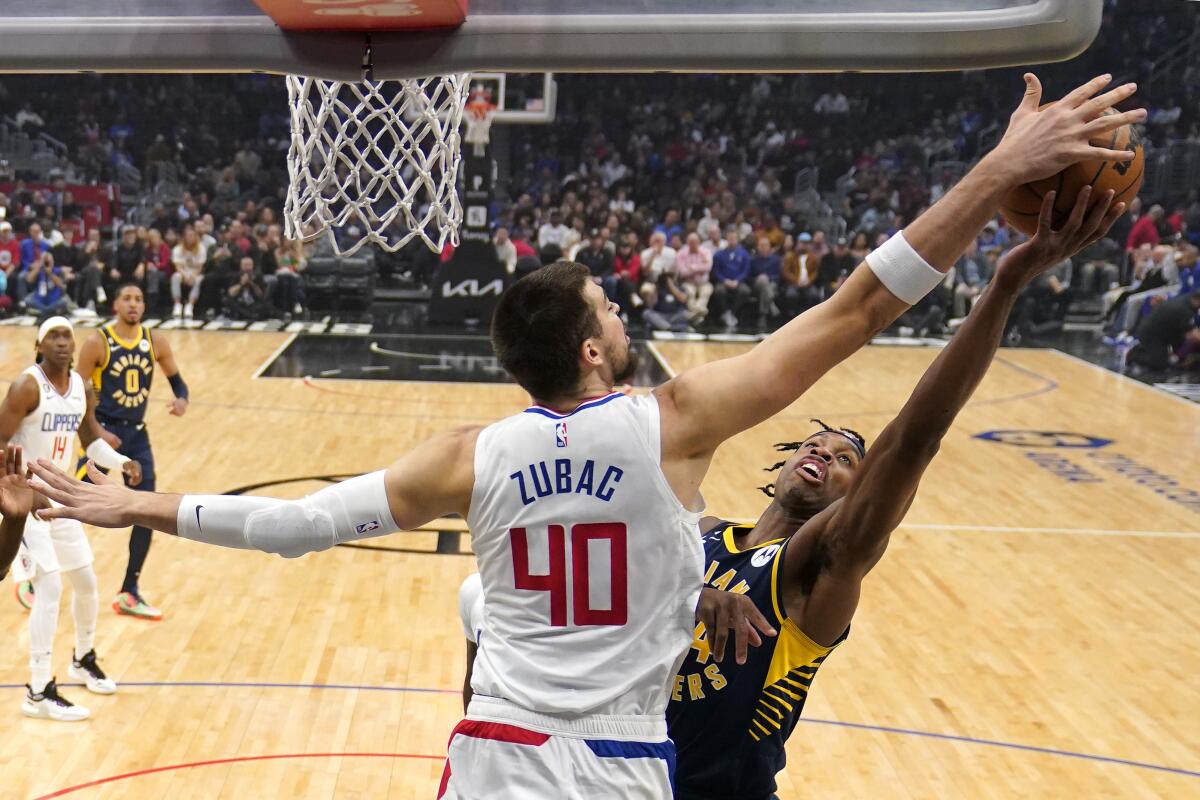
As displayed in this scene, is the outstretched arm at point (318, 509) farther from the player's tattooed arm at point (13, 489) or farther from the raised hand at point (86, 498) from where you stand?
the player's tattooed arm at point (13, 489)

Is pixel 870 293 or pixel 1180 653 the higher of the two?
pixel 870 293

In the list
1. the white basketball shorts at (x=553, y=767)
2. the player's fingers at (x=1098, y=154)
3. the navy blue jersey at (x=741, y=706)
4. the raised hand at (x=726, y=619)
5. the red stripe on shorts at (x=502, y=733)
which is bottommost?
the navy blue jersey at (x=741, y=706)

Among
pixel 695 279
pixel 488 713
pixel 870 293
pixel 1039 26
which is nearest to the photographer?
pixel 870 293

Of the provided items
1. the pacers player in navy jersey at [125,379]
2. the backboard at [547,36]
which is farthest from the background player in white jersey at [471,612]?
the pacers player in navy jersey at [125,379]

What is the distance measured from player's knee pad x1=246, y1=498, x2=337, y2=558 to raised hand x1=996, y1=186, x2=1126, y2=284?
117 centimetres

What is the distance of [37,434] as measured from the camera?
5.54 metres

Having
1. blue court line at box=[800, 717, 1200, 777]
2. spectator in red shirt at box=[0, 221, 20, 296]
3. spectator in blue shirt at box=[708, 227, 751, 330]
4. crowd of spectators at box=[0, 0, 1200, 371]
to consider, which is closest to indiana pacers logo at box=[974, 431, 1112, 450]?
blue court line at box=[800, 717, 1200, 777]

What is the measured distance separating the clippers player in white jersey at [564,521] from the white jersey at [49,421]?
139 inches

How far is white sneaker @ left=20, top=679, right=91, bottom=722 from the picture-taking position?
5.17 meters

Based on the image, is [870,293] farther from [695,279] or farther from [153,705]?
[695,279]

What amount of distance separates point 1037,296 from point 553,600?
17.1 metres

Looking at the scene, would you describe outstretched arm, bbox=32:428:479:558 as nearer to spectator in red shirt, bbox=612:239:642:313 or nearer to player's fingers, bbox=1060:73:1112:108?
player's fingers, bbox=1060:73:1112:108

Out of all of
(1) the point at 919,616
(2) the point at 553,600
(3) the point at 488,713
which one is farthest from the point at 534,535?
(1) the point at 919,616

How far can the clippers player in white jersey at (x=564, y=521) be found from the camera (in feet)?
7.18
